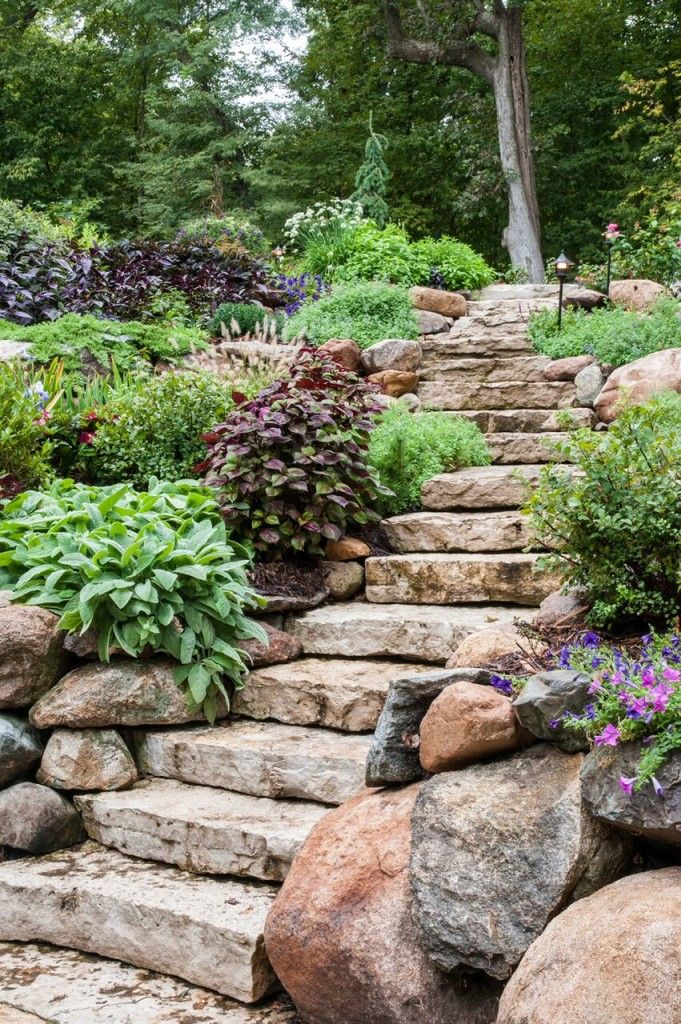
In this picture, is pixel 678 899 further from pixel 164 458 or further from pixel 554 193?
pixel 554 193

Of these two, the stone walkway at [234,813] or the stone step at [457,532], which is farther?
the stone step at [457,532]

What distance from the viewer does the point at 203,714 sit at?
163 inches

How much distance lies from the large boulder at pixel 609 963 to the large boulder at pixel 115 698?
6.80ft

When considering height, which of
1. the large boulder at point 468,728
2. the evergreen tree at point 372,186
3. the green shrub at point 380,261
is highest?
the evergreen tree at point 372,186

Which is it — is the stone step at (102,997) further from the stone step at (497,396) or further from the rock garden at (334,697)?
the stone step at (497,396)

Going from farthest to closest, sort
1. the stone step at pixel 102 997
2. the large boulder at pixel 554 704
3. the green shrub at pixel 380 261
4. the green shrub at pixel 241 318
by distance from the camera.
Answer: the green shrub at pixel 380 261
the green shrub at pixel 241 318
the stone step at pixel 102 997
the large boulder at pixel 554 704

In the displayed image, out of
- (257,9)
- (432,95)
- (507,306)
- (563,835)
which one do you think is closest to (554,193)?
(432,95)

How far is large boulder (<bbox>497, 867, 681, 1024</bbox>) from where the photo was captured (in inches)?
80.7

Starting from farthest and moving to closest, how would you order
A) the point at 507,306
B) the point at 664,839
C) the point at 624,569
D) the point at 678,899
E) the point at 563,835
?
the point at 507,306
the point at 624,569
the point at 563,835
the point at 664,839
the point at 678,899

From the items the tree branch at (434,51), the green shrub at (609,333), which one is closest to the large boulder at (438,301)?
the green shrub at (609,333)

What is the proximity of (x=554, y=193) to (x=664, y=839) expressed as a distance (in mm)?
17896

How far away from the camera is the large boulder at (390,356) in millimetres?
7500

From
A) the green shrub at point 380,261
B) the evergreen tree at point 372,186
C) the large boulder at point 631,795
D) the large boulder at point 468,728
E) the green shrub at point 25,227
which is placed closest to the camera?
the large boulder at point 631,795

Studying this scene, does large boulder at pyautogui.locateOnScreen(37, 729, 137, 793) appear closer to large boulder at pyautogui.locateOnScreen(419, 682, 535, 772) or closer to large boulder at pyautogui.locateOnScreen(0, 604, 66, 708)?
large boulder at pyautogui.locateOnScreen(0, 604, 66, 708)
